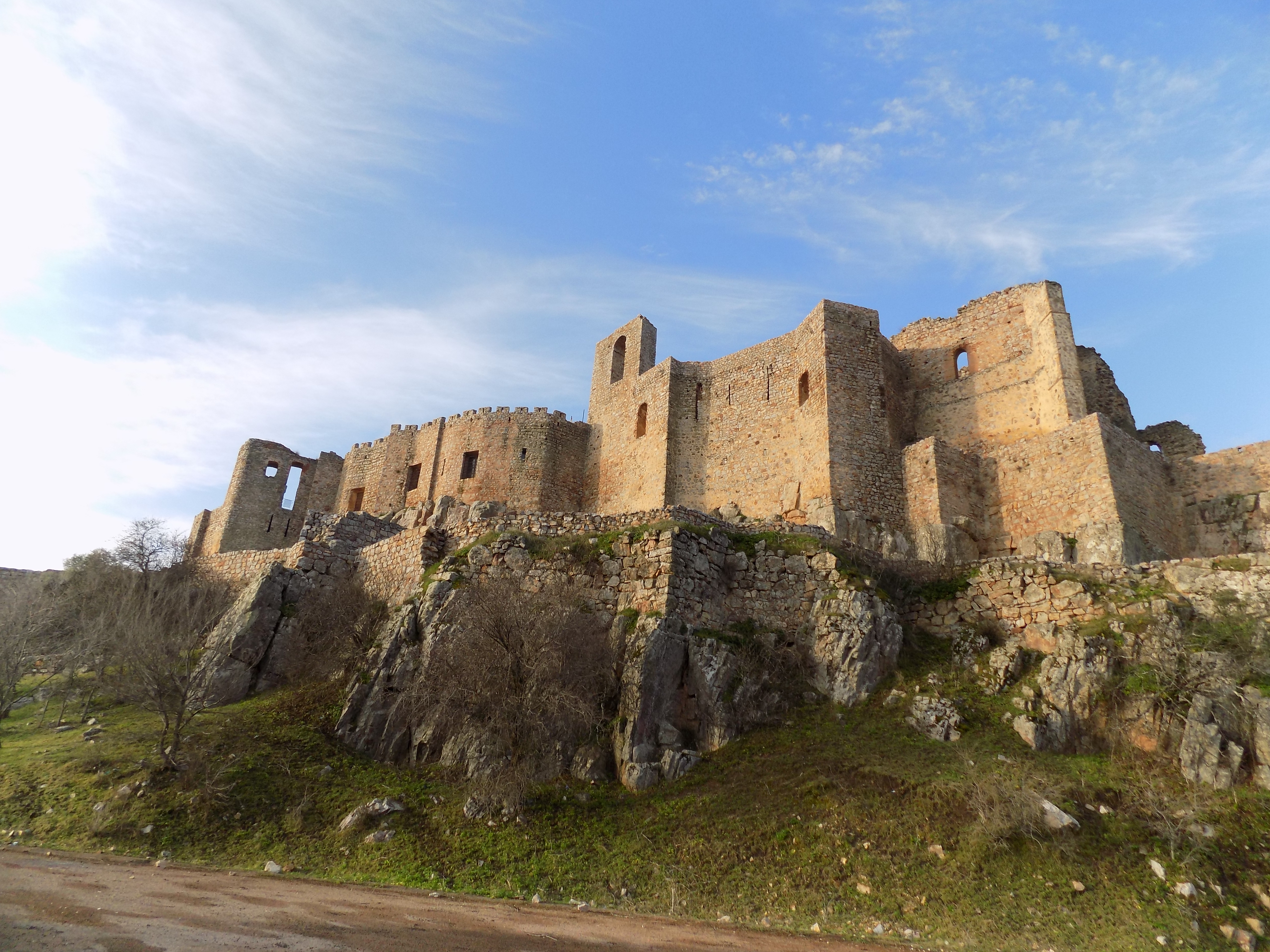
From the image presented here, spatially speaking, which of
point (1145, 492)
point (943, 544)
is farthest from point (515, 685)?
point (1145, 492)

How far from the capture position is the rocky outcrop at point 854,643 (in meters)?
17.4

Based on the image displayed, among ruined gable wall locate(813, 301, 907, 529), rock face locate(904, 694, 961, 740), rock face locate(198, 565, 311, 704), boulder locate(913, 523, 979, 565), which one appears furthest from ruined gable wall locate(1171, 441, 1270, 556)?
rock face locate(198, 565, 311, 704)

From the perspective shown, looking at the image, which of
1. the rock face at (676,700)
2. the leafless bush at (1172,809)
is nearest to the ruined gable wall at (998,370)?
the leafless bush at (1172,809)

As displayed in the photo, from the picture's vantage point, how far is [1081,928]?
10.9 m

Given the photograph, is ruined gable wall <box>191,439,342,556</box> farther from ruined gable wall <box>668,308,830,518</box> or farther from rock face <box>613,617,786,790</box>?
rock face <box>613,617,786,790</box>

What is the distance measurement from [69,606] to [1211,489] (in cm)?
3976

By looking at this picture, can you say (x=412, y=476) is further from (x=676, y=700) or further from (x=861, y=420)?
(x=676, y=700)

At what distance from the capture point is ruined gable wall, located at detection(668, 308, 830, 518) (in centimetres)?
2847

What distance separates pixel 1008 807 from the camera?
12.8m

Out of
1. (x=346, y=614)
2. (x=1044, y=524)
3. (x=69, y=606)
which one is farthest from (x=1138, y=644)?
(x=69, y=606)

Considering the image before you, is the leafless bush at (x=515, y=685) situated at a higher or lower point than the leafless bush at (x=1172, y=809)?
higher

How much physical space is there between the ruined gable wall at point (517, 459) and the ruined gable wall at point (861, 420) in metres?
13.9

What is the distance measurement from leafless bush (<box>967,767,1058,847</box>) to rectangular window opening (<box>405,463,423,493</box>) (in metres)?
32.3

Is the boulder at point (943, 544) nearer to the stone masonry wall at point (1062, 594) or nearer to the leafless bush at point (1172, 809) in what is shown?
the stone masonry wall at point (1062, 594)
